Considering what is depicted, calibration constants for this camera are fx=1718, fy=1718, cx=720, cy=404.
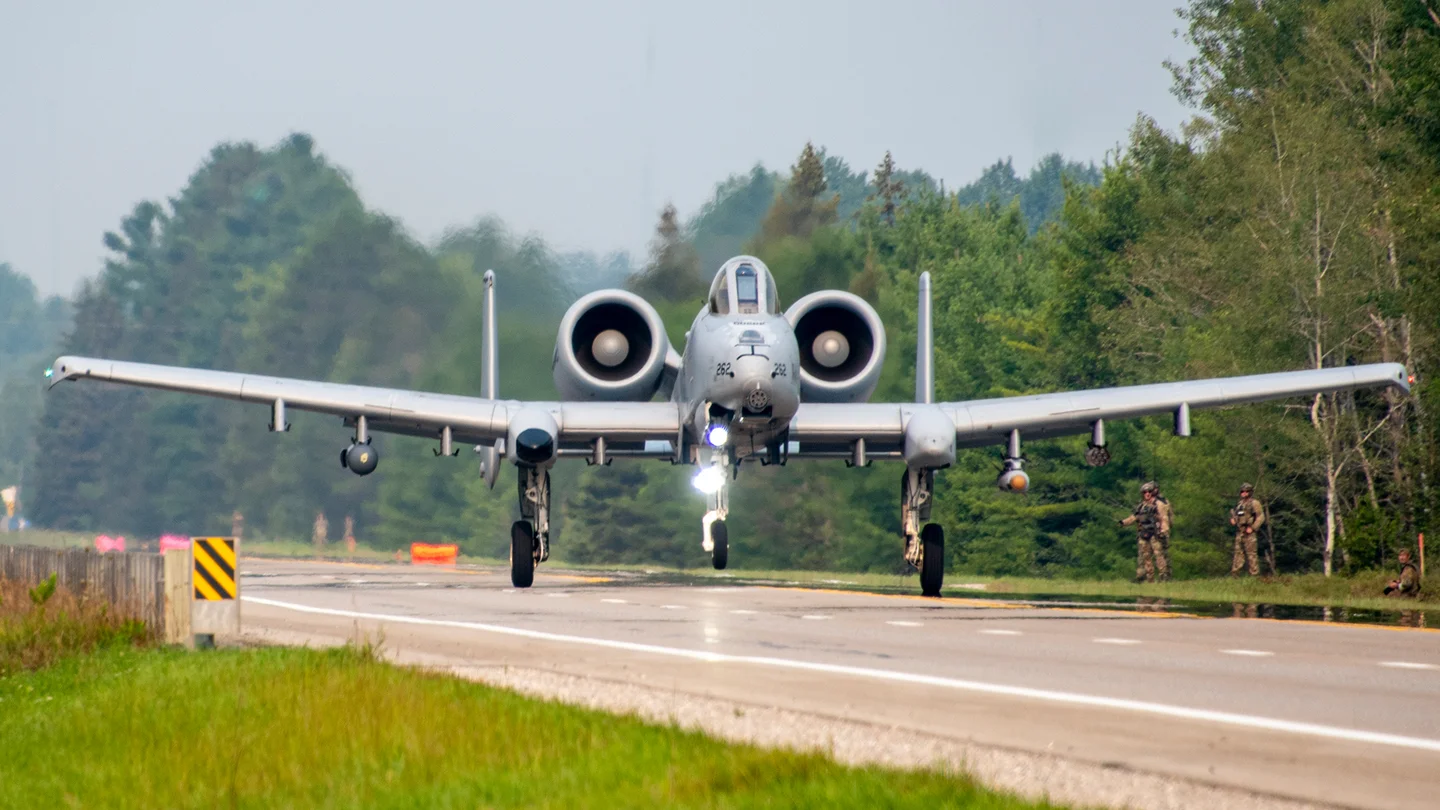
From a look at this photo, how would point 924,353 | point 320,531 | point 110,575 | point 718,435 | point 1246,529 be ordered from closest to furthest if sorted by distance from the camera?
point 110,575 < point 718,435 < point 924,353 < point 1246,529 < point 320,531

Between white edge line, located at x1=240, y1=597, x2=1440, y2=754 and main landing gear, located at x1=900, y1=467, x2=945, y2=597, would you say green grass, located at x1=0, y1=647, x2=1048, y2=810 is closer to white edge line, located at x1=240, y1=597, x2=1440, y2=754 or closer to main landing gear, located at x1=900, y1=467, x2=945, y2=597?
white edge line, located at x1=240, y1=597, x2=1440, y2=754

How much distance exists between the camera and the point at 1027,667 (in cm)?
1340

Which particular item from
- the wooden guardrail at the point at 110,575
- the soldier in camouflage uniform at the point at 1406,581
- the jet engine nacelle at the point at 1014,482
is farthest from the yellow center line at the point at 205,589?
the soldier in camouflage uniform at the point at 1406,581

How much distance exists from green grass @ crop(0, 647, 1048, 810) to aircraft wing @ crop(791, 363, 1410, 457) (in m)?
12.0

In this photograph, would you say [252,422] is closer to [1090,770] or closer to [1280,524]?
[1280,524]

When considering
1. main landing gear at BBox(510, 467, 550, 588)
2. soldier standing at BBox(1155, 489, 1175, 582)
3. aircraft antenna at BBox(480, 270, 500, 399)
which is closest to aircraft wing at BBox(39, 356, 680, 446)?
main landing gear at BBox(510, 467, 550, 588)

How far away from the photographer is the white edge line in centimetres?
961

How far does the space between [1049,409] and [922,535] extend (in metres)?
2.62

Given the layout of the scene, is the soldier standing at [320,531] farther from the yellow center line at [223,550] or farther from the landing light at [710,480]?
the yellow center line at [223,550]

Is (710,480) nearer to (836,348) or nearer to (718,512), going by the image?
(718,512)

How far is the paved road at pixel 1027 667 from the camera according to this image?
9102 mm

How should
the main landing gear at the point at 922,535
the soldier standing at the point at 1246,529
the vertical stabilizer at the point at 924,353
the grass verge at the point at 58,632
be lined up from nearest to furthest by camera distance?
1. the grass verge at the point at 58,632
2. the main landing gear at the point at 922,535
3. the vertical stabilizer at the point at 924,353
4. the soldier standing at the point at 1246,529

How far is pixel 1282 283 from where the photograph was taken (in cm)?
3497

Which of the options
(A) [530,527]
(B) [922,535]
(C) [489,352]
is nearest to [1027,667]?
(B) [922,535]
